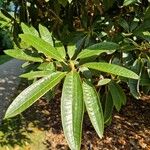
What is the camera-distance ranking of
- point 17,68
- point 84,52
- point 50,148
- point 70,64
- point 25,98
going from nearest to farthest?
point 25,98 → point 70,64 → point 84,52 → point 50,148 → point 17,68

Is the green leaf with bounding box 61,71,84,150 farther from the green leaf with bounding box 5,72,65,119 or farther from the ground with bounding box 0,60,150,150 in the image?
the ground with bounding box 0,60,150,150

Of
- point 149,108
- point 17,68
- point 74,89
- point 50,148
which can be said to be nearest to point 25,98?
point 74,89

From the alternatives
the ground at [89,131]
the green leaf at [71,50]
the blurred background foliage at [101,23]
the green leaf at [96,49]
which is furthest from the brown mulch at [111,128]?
the green leaf at [96,49]

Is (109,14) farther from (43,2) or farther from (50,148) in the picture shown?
(50,148)

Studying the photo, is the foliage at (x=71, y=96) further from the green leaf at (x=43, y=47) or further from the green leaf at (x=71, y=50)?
the green leaf at (x=71, y=50)

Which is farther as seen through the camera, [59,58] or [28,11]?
[28,11]

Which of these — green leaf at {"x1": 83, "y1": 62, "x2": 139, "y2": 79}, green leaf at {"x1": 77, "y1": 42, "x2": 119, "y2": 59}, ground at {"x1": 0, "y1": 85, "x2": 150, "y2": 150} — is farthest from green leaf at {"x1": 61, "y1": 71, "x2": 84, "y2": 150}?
ground at {"x1": 0, "y1": 85, "x2": 150, "y2": 150}

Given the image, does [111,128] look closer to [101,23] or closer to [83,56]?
[101,23]
